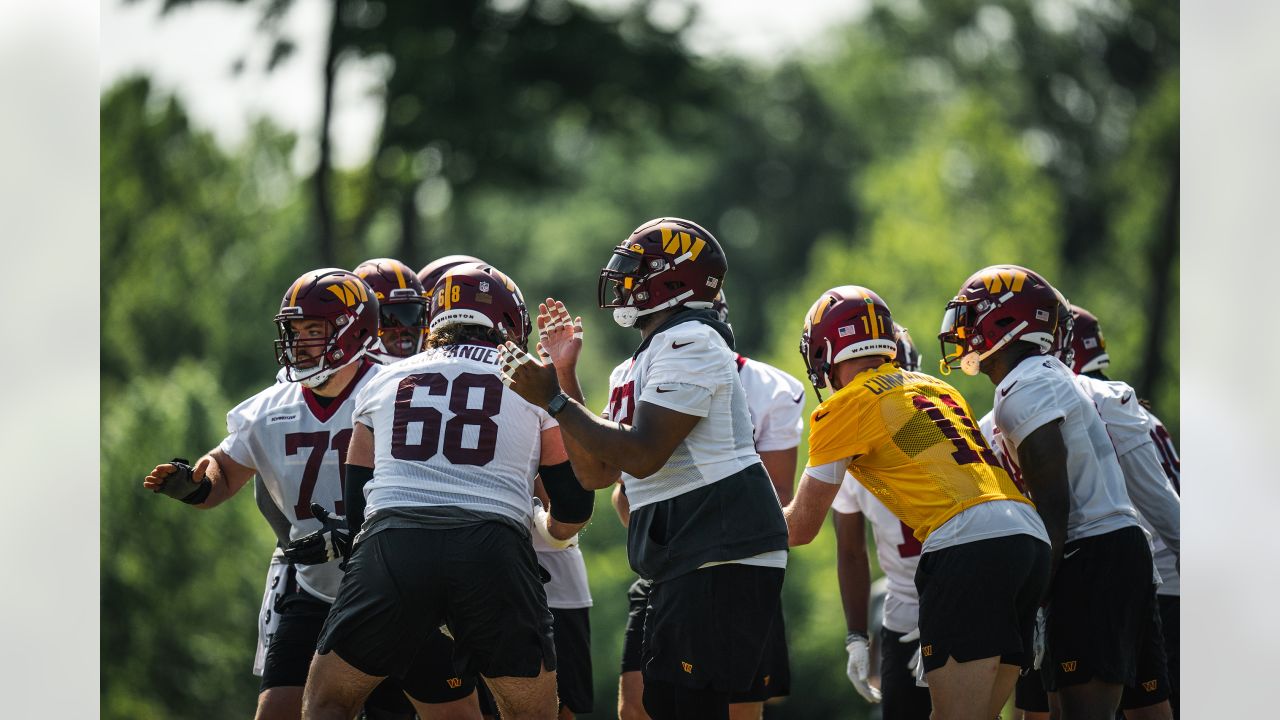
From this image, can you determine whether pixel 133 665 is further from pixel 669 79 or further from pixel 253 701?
pixel 669 79

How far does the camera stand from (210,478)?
20.2 ft

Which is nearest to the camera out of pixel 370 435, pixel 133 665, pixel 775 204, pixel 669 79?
pixel 370 435

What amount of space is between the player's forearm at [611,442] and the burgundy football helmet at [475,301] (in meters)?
0.77

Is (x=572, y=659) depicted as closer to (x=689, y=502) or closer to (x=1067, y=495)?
(x=689, y=502)

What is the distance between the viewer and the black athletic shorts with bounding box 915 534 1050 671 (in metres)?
5.25

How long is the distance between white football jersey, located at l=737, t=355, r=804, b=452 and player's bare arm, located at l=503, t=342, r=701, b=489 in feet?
4.78

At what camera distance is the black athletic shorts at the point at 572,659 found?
259 inches

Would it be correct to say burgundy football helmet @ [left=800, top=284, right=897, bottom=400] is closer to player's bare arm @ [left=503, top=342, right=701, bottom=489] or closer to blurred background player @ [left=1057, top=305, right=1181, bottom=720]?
player's bare arm @ [left=503, top=342, right=701, bottom=489]

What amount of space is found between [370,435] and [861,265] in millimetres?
21048

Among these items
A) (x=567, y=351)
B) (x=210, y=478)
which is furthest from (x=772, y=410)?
(x=210, y=478)

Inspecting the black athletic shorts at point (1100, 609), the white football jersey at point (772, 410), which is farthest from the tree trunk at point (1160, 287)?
the black athletic shorts at point (1100, 609)

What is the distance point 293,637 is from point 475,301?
1.74 meters

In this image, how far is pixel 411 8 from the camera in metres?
24.5
